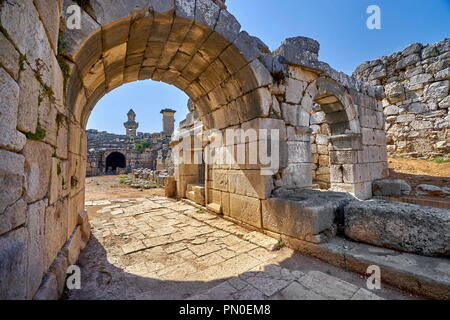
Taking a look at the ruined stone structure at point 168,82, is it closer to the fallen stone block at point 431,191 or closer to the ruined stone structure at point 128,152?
the fallen stone block at point 431,191

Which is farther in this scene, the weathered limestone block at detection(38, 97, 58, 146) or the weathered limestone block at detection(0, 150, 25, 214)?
the weathered limestone block at detection(38, 97, 58, 146)

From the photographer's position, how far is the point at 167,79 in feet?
15.1

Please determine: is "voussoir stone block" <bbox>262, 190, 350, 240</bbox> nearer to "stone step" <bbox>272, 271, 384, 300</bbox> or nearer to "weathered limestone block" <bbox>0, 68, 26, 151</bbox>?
"stone step" <bbox>272, 271, 384, 300</bbox>

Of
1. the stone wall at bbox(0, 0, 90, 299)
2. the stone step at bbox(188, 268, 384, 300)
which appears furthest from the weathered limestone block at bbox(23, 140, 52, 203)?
the stone step at bbox(188, 268, 384, 300)

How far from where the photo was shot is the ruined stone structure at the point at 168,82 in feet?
3.83

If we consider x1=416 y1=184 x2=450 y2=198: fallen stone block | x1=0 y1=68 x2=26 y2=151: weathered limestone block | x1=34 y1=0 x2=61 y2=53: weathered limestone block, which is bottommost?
x1=416 y1=184 x2=450 y2=198: fallen stone block

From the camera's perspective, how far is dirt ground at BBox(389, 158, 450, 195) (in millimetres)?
5367

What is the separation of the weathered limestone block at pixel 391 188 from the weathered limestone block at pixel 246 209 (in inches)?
155

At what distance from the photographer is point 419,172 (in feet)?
20.2

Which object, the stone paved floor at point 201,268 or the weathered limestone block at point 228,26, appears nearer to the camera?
the stone paved floor at point 201,268

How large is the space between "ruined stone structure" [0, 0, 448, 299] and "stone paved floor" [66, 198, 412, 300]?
290 millimetres

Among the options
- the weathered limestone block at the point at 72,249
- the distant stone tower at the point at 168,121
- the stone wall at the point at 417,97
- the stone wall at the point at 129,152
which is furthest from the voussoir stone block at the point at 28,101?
the distant stone tower at the point at 168,121
